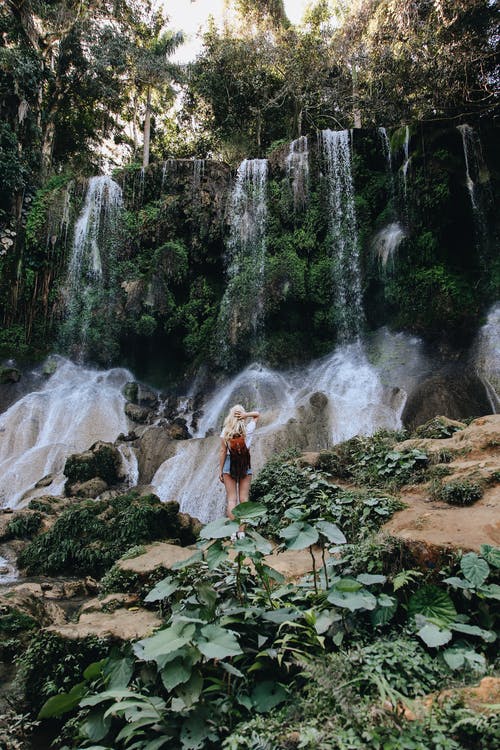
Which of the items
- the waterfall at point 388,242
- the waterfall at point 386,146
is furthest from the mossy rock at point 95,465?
the waterfall at point 386,146

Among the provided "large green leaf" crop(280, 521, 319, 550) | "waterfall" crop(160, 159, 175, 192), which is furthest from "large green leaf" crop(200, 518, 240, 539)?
"waterfall" crop(160, 159, 175, 192)

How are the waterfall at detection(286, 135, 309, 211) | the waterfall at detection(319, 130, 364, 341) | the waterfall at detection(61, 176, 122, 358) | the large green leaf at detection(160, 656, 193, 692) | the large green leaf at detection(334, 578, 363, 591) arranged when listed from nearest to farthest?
the large green leaf at detection(160, 656, 193, 692), the large green leaf at detection(334, 578, 363, 591), the waterfall at detection(319, 130, 364, 341), the waterfall at detection(286, 135, 309, 211), the waterfall at detection(61, 176, 122, 358)

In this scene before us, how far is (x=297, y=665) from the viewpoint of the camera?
2.08 meters

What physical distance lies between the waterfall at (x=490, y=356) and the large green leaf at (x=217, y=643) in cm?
925

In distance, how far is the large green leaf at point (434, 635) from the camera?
2.03m

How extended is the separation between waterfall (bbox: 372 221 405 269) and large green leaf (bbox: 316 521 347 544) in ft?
40.0

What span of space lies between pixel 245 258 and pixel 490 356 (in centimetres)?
812

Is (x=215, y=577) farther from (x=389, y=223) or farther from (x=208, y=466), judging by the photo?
(x=389, y=223)

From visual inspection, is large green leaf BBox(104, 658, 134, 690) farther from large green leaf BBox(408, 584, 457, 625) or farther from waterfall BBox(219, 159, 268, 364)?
waterfall BBox(219, 159, 268, 364)

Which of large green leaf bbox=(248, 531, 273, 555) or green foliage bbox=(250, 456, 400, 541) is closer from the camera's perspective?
large green leaf bbox=(248, 531, 273, 555)

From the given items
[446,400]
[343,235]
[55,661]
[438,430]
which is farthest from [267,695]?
[343,235]

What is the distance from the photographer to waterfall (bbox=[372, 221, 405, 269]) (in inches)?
525

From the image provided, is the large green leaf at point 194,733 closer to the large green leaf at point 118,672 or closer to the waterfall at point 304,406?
the large green leaf at point 118,672

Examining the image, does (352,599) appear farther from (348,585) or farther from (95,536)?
(95,536)
